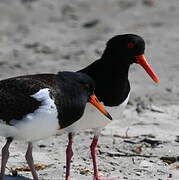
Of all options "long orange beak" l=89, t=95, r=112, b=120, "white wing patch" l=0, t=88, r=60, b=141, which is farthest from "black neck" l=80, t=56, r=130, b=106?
"white wing patch" l=0, t=88, r=60, b=141

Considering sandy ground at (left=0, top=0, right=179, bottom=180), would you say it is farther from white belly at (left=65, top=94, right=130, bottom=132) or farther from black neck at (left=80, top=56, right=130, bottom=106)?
black neck at (left=80, top=56, right=130, bottom=106)

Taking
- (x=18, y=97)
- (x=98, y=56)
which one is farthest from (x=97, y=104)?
(x=98, y=56)

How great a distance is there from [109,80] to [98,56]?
471cm

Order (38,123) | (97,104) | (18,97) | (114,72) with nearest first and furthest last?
(38,123) < (18,97) < (97,104) < (114,72)

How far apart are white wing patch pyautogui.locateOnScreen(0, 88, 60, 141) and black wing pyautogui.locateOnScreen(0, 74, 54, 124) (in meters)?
0.04

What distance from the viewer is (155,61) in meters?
10.7

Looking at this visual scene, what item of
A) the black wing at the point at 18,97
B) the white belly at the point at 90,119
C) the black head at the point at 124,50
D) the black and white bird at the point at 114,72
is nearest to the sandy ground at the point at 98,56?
the white belly at the point at 90,119

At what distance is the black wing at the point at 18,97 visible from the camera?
217 inches

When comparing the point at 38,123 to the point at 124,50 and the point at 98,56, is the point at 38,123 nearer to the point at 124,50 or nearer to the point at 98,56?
the point at 124,50

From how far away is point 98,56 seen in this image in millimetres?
10836

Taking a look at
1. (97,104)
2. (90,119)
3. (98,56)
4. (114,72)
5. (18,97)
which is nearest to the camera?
(18,97)

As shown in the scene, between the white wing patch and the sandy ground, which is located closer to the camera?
the white wing patch

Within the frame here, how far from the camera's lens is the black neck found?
20.1ft

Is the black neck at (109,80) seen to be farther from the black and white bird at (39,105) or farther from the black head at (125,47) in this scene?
the black and white bird at (39,105)
